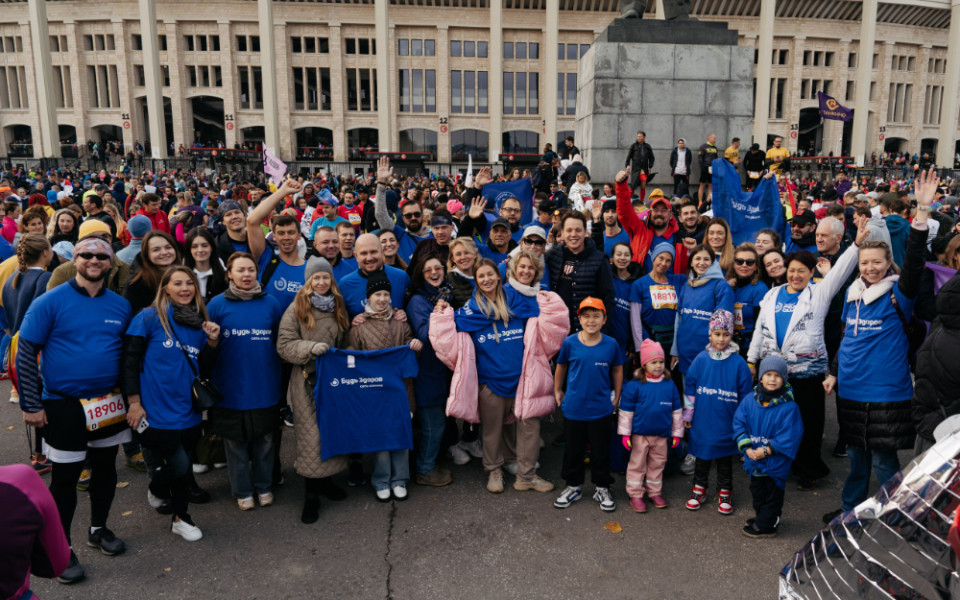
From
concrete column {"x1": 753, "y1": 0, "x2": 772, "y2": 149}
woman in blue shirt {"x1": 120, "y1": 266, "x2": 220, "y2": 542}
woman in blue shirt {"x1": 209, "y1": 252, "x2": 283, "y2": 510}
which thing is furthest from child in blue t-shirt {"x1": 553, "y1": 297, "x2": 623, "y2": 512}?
concrete column {"x1": 753, "y1": 0, "x2": 772, "y2": 149}

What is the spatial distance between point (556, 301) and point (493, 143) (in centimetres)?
5118

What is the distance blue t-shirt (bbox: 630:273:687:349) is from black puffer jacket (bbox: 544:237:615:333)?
0.32 meters

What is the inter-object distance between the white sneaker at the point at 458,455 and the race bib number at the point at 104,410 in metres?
2.79

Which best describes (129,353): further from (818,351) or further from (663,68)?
(663,68)

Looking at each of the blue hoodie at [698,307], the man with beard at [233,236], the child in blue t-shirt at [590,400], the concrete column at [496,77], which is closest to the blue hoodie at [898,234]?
the blue hoodie at [698,307]

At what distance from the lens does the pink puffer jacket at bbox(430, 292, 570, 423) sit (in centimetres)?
507

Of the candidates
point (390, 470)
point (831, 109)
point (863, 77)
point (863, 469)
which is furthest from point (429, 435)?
point (863, 77)

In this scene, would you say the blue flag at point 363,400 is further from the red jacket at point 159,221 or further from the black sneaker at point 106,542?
the red jacket at point 159,221

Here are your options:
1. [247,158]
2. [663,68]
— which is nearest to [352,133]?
[247,158]

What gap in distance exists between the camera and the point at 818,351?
482 centimetres

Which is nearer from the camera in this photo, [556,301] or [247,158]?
[556,301]

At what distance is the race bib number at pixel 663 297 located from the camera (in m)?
5.66

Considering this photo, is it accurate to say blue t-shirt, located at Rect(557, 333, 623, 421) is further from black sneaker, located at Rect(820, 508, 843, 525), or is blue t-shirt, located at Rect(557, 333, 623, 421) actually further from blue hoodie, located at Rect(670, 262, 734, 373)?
black sneaker, located at Rect(820, 508, 843, 525)

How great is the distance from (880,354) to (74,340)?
5.42m
